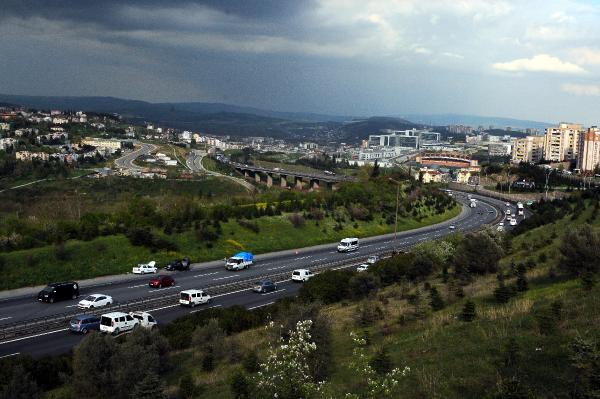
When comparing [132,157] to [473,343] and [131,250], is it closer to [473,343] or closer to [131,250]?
[131,250]

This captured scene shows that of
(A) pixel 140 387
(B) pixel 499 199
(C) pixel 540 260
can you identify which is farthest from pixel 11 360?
(B) pixel 499 199

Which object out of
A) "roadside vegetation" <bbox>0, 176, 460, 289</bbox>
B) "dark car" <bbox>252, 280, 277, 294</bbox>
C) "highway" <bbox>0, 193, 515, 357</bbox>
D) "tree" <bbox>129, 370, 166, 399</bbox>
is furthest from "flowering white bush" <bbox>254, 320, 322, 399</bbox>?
"roadside vegetation" <bbox>0, 176, 460, 289</bbox>

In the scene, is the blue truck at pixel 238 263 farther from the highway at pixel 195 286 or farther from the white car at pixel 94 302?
the white car at pixel 94 302

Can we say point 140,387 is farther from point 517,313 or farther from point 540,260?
point 540,260

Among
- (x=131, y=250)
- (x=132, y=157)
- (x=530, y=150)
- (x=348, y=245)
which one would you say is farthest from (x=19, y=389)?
(x=530, y=150)

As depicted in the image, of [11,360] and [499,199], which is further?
[499,199]
